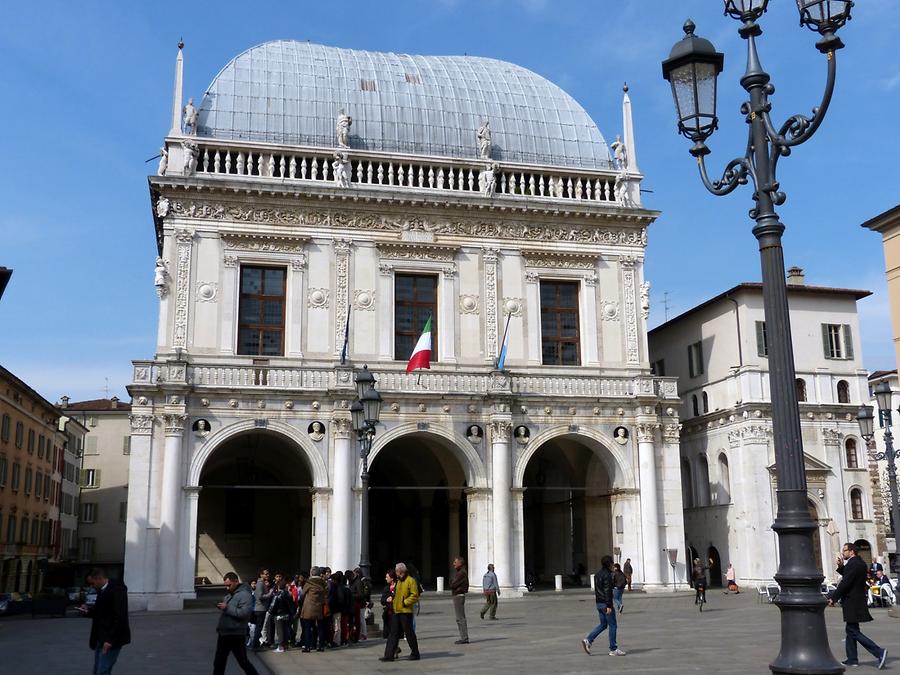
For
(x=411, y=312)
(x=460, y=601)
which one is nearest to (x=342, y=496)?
(x=411, y=312)

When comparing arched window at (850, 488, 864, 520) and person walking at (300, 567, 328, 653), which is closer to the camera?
person walking at (300, 567, 328, 653)

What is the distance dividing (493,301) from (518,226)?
10.3 ft

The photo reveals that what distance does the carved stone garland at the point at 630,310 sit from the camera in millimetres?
36344

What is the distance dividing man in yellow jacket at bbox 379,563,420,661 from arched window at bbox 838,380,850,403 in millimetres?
28099

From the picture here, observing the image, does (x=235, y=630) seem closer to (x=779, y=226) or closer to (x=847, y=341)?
(x=779, y=226)

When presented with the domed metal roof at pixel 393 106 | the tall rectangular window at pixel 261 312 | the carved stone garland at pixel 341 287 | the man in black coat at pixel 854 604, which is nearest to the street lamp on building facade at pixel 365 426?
the man in black coat at pixel 854 604

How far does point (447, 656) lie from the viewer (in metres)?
17.0

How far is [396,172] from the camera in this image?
120ft

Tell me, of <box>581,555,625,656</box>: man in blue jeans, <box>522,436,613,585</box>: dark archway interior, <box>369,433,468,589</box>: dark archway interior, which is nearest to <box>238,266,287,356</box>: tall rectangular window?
<box>369,433,468,589</box>: dark archway interior

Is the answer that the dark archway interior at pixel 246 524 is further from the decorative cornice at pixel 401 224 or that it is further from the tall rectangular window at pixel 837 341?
the tall rectangular window at pixel 837 341

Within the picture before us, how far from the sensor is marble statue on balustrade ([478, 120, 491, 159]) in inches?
1449

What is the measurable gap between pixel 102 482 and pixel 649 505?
50.7 meters

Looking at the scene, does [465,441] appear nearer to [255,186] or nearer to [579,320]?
[579,320]

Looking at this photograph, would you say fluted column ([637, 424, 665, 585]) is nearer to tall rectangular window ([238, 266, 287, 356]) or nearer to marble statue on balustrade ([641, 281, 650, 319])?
marble statue on balustrade ([641, 281, 650, 319])
